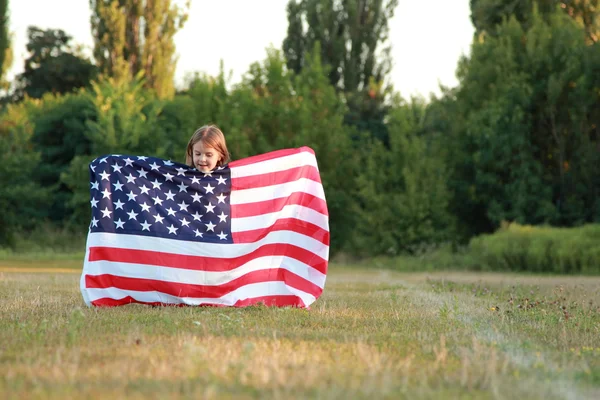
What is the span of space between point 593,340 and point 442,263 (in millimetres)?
22716

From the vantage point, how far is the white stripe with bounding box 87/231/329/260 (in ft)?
33.9

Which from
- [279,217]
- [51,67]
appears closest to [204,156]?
[279,217]

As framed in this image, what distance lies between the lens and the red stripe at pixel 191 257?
1027cm

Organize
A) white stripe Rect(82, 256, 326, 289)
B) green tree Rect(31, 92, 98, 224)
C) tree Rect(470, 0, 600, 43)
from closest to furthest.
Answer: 1. white stripe Rect(82, 256, 326, 289)
2. tree Rect(470, 0, 600, 43)
3. green tree Rect(31, 92, 98, 224)

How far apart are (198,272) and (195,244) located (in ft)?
1.17

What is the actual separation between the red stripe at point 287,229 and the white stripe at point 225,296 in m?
0.59

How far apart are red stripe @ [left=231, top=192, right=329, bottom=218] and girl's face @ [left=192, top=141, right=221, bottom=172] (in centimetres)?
60

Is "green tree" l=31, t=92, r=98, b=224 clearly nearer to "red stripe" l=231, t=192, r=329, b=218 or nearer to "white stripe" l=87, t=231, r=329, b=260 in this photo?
"red stripe" l=231, t=192, r=329, b=218

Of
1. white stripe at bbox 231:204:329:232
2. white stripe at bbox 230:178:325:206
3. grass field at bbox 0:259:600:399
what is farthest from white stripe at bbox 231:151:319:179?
grass field at bbox 0:259:600:399

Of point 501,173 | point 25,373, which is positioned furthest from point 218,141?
point 501,173

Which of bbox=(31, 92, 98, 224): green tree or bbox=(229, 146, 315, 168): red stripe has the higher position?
bbox=(31, 92, 98, 224): green tree

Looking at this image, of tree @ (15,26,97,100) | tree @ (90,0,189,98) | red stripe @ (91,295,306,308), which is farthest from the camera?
tree @ (15,26,97,100)

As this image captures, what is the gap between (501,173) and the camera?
114ft

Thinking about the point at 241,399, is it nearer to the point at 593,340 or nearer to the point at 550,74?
the point at 593,340
